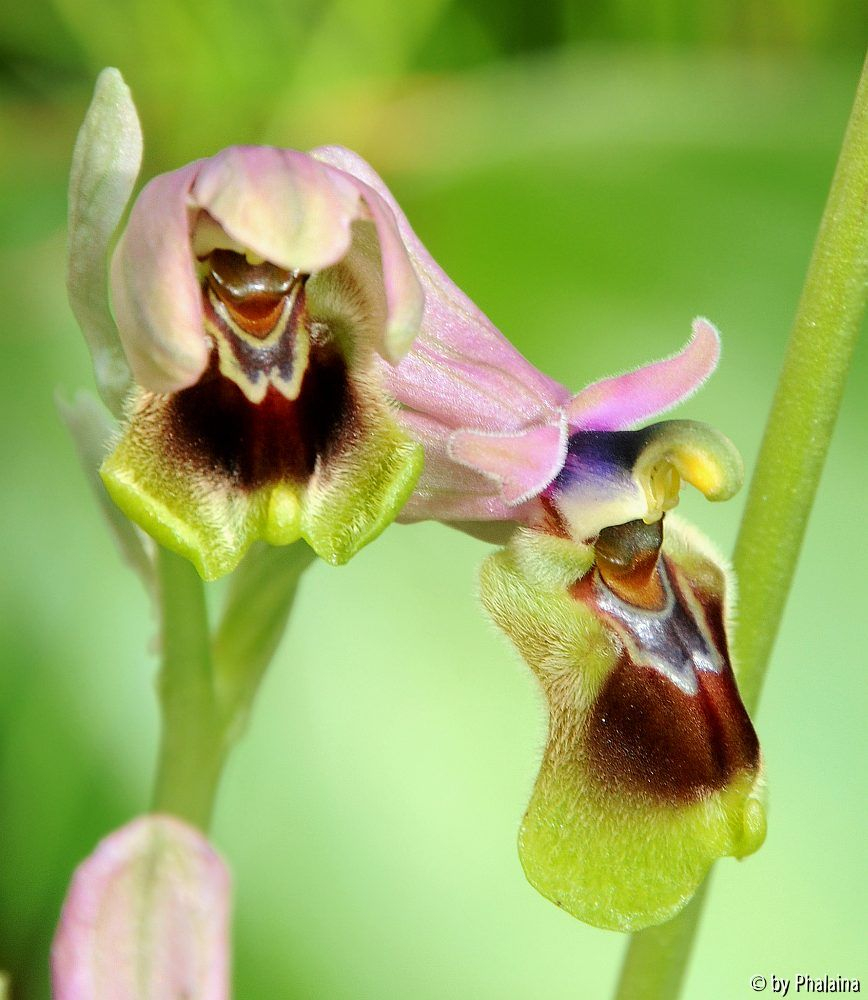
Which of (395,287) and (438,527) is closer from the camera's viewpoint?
(395,287)

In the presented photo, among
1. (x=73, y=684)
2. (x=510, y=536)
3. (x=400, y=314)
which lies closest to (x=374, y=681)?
(x=73, y=684)

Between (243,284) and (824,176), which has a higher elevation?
(243,284)

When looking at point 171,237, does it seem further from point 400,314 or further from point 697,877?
point 697,877
